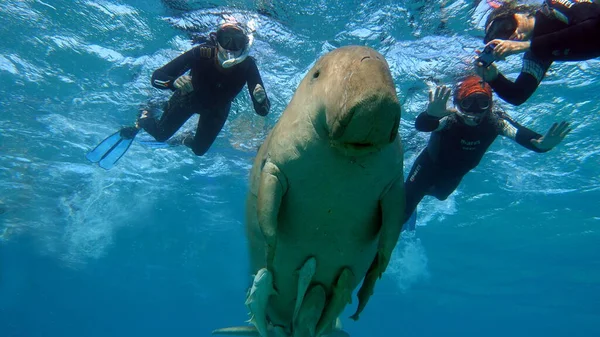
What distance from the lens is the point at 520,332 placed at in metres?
74.9

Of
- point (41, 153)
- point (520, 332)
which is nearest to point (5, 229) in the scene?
point (41, 153)

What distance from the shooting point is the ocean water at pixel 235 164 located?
9336mm

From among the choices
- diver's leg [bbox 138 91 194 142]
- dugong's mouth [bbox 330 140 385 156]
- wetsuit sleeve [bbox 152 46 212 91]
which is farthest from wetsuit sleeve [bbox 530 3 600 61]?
diver's leg [bbox 138 91 194 142]

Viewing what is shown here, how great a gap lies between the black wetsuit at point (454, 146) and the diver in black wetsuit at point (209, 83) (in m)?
3.24

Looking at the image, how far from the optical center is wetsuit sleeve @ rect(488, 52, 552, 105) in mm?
4844

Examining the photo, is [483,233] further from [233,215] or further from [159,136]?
[159,136]

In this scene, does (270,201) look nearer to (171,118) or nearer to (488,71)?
(488,71)

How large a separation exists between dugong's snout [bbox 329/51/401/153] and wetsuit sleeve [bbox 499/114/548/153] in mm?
5722

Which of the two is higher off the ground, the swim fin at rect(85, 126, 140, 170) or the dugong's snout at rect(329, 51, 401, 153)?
the dugong's snout at rect(329, 51, 401, 153)

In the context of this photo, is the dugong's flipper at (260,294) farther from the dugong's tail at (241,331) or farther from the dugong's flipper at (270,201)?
the dugong's tail at (241,331)

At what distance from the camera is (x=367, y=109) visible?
5.80ft

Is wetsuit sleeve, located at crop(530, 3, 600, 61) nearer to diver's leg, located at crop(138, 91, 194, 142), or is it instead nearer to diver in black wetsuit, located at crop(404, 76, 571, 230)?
diver in black wetsuit, located at crop(404, 76, 571, 230)

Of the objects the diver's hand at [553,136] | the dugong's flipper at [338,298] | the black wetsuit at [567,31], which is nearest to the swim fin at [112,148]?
the dugong's flipper at [338,298]

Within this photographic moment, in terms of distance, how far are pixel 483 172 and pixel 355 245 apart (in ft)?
52.1
